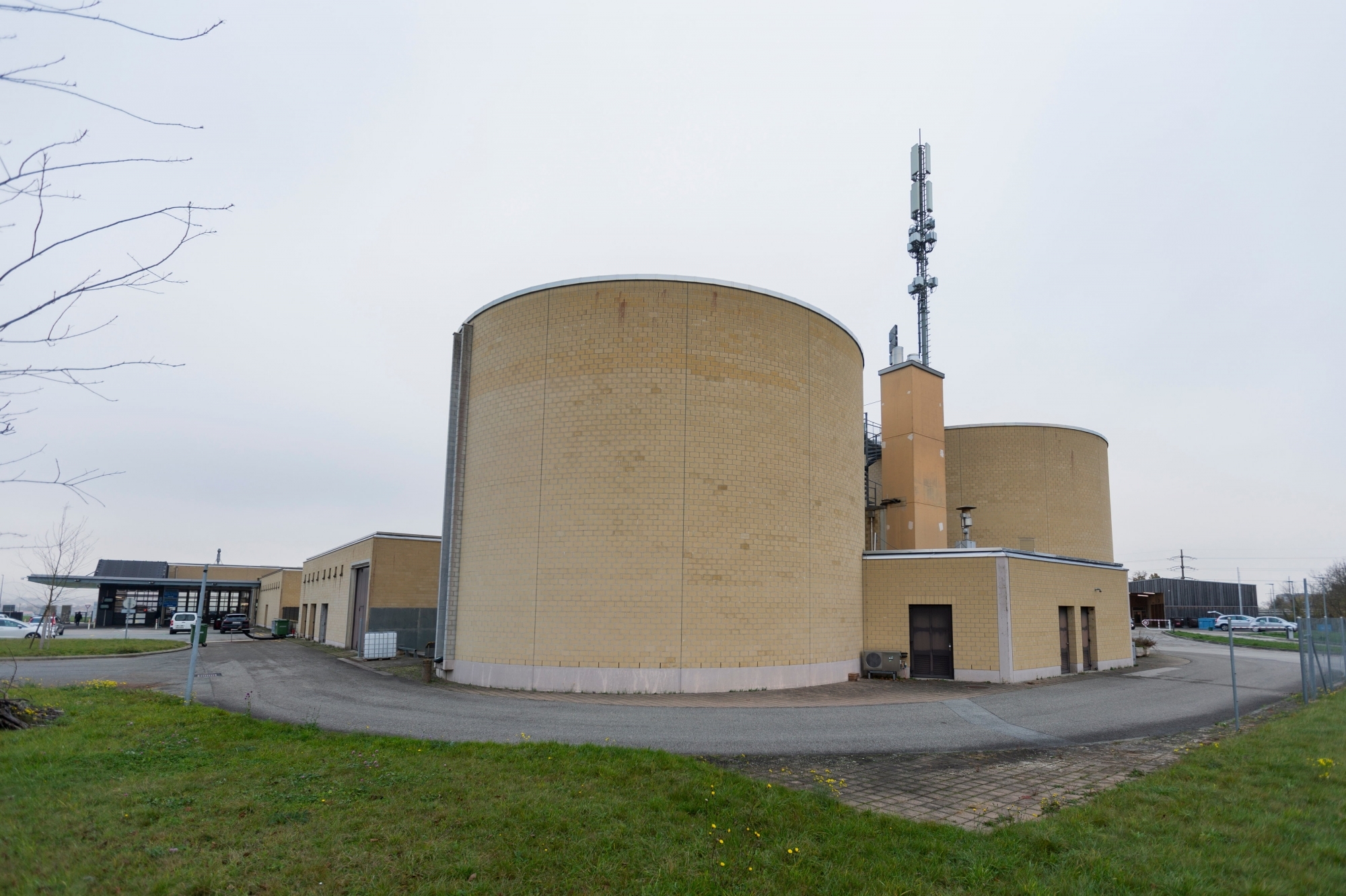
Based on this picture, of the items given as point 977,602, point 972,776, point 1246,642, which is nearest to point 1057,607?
point 977,602

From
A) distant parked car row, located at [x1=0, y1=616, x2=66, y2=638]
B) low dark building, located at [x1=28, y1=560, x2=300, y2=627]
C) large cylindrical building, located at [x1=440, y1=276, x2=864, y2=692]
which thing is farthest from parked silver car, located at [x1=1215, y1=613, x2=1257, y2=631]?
low dark building, located at [x1=28, y1=560, x2=300, y2=627]

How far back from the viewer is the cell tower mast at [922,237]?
114 feet

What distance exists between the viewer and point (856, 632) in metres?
23.7

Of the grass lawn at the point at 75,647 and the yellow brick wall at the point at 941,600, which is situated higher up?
the yellow brick wall at the point at 941,600

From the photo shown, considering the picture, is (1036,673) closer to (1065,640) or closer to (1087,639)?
(1065,640)

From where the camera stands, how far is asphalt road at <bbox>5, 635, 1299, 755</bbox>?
1246 centimetres

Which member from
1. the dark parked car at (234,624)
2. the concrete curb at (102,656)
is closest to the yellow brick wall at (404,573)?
the concrete curb at (102,656)

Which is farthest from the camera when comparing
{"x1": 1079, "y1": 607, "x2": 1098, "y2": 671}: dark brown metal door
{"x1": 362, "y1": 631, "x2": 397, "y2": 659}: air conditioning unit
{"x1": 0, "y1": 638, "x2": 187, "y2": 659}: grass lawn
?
{"x1": 362, "y1": 631, "x2": 397, "y2": 659}: air conditioning unit

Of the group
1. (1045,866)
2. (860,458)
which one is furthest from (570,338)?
(1045,866)

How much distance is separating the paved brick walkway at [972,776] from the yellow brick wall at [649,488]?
8854mm

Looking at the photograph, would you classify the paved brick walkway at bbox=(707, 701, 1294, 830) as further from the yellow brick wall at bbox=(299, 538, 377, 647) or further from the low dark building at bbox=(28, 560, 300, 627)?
the low dark building at bbox=(28, 560, 300, 627)

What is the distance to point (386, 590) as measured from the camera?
33219mm

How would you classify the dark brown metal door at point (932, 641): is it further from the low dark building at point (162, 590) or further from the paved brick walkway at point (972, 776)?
the low dark building at point (162, 590)

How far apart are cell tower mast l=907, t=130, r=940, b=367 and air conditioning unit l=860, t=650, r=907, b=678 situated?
16.2 m
